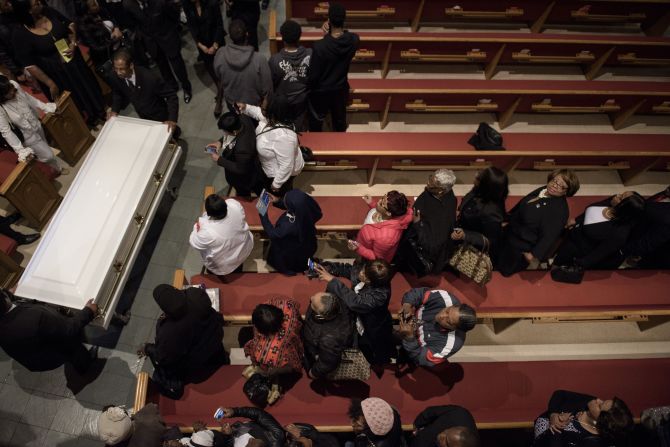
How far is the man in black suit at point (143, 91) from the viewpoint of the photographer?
151 inches

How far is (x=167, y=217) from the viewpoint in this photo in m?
4.57

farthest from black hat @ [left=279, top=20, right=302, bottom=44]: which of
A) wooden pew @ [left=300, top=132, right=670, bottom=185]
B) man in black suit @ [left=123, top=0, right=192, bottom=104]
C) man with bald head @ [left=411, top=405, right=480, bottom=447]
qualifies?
man with bald head @ [left=411, top=405, right=480, bottom=447]

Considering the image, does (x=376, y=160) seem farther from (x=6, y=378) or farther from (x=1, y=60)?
(x=1, y=60)

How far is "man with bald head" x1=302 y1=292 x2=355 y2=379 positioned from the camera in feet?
8.66

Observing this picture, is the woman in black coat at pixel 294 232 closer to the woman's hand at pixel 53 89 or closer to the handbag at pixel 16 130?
the handbag at pixel 16 130

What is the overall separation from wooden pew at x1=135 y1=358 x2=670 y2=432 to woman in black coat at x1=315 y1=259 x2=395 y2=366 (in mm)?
341

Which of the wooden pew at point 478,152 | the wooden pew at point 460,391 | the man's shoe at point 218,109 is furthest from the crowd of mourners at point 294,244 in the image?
the man's shoe at point 218,109

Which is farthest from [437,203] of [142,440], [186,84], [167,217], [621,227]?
[186,84]

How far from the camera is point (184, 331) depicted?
275 centimetres

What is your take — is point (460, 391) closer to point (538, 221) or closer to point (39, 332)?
point (538, 221)

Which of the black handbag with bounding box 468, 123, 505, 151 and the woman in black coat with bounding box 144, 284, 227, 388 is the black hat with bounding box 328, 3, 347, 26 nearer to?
the black handbag with bounding box 468, 123, 505, 151

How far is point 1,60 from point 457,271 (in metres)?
5.65

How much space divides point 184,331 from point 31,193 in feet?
8.59

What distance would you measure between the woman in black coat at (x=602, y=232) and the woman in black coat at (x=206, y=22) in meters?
4.44
